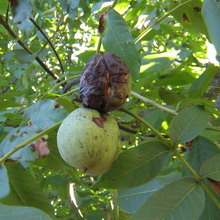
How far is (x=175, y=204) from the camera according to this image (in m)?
1.12

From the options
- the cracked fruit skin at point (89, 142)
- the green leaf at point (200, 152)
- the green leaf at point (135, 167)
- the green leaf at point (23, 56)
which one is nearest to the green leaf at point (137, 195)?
the green leaf at point (200, 152)

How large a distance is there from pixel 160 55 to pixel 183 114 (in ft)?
2.96

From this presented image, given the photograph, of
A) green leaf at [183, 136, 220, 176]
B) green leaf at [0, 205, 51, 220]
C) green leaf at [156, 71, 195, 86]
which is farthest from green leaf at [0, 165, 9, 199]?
green leaf at [156, 71, 195, 86]

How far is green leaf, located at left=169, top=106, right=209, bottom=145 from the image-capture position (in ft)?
4.49

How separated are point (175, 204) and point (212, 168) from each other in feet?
0.78

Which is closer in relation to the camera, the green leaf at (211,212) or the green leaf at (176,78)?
the green leaf at (211,212)

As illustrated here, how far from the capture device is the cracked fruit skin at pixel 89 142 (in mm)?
1183

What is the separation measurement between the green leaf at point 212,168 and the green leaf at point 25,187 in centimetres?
77

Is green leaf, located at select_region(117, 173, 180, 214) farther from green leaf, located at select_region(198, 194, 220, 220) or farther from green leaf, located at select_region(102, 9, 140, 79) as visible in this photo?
green leaf, located at select_region(102, 9, 140, 79)

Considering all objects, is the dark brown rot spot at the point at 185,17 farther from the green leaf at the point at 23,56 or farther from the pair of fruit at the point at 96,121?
the green leaf at the point at 23,56

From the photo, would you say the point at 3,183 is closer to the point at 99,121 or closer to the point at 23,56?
the point at 99,121

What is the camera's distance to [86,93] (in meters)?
1.35

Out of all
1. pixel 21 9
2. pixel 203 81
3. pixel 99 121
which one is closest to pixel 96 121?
pixel 99 121

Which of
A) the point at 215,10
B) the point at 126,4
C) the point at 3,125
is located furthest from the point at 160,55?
the point at 3,125
